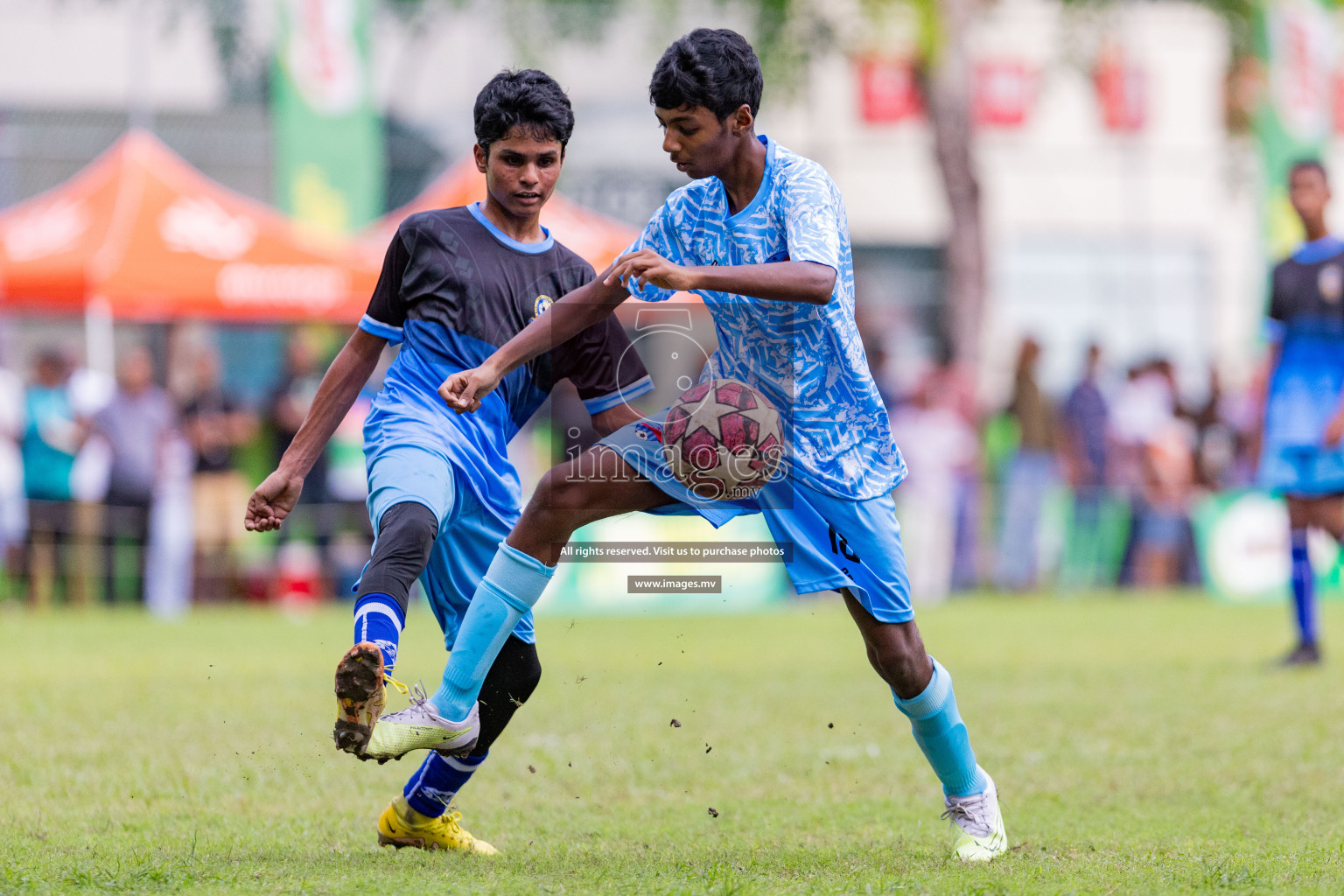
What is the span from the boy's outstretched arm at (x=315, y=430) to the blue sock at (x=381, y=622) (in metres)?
0.47

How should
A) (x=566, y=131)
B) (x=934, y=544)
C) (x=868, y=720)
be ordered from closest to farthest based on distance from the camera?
(x=566, y=131) < (x=868, y=720) < (x=934, y=544)

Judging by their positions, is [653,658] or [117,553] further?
[117,553]

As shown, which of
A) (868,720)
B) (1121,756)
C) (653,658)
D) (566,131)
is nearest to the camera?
(566,131)

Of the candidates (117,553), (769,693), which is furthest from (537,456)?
(769,693)

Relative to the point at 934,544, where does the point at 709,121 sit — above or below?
above

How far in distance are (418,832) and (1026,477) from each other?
1131 cm

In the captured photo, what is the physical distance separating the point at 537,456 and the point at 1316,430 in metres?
7.00

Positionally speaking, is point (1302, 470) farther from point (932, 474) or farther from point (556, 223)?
point (556, 223)

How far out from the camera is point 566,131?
4770 millimetres

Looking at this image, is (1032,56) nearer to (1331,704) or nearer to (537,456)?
(537,456)

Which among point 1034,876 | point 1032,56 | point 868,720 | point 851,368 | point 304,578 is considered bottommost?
point 304,578

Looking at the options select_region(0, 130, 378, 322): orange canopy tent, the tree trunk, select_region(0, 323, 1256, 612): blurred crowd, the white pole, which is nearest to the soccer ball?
select_region(0, 323, 1256, 612): blurred crowd

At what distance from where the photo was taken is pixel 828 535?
14.8 ft

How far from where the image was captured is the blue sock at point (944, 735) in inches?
185
